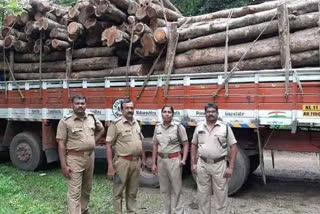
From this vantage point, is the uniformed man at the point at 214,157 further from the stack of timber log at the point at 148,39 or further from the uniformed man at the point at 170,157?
the stack of timber log at the point at 148,39

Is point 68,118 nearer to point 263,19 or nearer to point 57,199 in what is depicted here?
point 57,199

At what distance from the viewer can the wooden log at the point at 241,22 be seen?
5.70m

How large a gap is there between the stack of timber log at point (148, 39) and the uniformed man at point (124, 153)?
1998 mm

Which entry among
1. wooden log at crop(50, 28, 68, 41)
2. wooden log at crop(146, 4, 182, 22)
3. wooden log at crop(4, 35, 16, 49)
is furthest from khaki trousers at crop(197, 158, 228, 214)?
wooden log at crop(4, 35, 16, 49)

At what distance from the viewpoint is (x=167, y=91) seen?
6.29 metres

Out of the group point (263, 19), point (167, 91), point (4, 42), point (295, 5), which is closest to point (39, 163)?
point (4, 42)

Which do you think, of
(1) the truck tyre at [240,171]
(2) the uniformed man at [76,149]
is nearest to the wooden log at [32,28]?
(2) the uniformed man at [76,149]

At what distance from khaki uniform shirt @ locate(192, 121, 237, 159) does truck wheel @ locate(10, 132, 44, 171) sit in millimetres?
4972

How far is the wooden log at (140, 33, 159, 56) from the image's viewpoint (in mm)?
6512

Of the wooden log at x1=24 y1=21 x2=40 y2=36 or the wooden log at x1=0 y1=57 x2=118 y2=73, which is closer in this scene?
the wooden log at x1=0 y1=57 x2=118 y2=73

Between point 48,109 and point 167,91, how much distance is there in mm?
2994

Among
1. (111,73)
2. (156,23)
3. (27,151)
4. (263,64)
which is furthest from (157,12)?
(27,151)

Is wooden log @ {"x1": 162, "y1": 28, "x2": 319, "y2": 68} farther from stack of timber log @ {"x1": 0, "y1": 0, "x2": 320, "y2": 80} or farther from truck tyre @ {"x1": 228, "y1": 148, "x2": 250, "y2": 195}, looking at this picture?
truck tyre @ {"x1": 228, "y1": 148, "x2": 250, "y2": 195}

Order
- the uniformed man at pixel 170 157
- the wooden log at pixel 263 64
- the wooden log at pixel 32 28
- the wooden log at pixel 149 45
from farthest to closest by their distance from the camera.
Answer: the wooden log at pixel 32 28, the wooden log at pixel 149 45, the wooden log at pixel 263 64, the uniformed man at pixel 170 157
